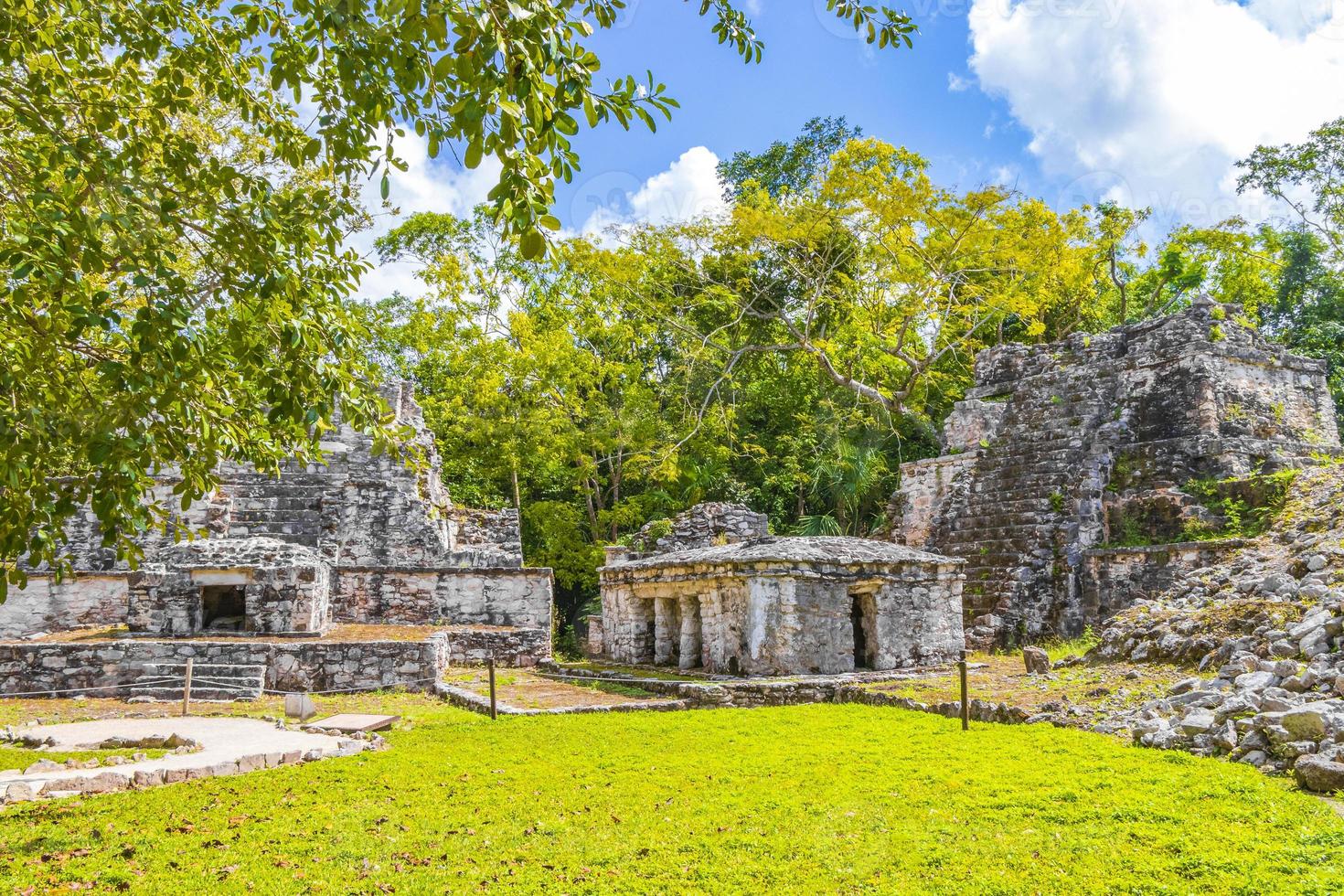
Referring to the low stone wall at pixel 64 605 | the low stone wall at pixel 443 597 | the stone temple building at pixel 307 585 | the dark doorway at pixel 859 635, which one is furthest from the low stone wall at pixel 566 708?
the low stone wall at pixel 64 605

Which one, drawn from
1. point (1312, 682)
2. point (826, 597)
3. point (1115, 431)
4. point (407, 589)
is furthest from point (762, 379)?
point (1312, 682)

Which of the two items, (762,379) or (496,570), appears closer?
(496,570)

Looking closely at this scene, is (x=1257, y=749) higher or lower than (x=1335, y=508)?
lower

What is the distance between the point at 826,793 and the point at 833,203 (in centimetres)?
1635

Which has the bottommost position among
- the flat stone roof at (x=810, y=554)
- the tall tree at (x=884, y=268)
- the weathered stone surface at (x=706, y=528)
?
the flat stone roof at (x=810, y=554)

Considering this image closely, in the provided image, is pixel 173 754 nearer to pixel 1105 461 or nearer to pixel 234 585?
pixel 234 585

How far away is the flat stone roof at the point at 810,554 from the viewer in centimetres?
1155

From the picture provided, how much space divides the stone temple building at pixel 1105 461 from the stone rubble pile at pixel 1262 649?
2.00 metres

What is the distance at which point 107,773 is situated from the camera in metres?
6.48

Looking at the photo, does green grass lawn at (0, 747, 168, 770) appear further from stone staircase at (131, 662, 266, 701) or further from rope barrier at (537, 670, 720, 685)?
rope barrier at (537, 670, 720, 685)

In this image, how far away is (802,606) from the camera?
11.7 metres

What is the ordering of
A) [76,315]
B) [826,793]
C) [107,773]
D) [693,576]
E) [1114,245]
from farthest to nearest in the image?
[1114,245] < [693,576] < [107,773] < [826,793] < [76,315]

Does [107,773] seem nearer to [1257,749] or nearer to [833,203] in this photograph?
[1257,749]

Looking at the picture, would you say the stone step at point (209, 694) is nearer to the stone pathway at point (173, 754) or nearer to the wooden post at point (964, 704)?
the stone pathway at point (173, 754)
